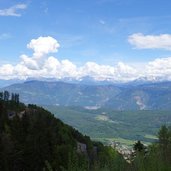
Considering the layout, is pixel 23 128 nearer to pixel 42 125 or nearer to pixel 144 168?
pixel 42 125

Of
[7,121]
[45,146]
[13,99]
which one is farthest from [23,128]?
[13,99]

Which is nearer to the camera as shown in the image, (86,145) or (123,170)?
(123,170)

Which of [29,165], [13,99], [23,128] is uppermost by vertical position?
[13,99]

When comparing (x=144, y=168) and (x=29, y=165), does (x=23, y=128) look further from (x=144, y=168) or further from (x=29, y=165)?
(x=144, y=168)

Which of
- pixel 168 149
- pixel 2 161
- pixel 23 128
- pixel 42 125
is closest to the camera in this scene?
pixel 168 149

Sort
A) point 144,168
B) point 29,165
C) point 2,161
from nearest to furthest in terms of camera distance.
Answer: point 144,168 < point 2,161 < point 29,165

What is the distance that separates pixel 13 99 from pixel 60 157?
108 metres

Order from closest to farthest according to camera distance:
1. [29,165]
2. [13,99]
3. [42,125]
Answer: [29,165], [42,125], [13,99]

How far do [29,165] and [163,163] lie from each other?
7190cm

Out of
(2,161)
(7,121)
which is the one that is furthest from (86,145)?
(2,161)

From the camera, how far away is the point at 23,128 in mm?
101188

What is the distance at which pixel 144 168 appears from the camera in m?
10.4

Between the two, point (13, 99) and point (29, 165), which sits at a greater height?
point (13, 99)

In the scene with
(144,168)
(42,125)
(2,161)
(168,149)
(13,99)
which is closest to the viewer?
(144,168)
